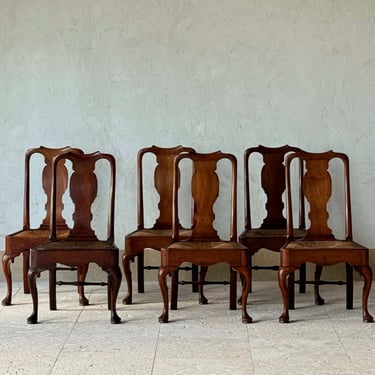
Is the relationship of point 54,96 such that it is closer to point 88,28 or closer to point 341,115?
point 88,28

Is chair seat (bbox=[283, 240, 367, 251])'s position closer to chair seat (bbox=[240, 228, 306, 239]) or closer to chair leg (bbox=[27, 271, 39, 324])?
chair seat (bbox=[240, 228, 306, 239])

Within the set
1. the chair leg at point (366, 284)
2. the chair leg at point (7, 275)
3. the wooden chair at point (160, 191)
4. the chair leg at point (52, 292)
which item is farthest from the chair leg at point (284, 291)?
the chair leg at point (7, 275)

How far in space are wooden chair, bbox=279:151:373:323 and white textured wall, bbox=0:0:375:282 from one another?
0.83 meters

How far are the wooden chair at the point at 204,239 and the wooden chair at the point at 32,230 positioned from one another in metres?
0.75

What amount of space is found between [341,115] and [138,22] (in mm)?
1655

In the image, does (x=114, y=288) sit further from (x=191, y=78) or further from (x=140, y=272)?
(x=191, y=78)

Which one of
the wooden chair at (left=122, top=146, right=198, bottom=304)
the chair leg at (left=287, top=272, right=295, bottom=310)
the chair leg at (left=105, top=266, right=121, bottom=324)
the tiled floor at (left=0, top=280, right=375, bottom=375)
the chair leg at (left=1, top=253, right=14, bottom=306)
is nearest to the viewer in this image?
the tiled floor at (left=0, top=280, right=375, bottom=375)

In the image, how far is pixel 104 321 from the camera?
196 inches

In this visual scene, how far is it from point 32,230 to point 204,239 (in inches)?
51.2

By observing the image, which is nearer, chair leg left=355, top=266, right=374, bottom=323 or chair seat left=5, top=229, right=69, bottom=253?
chair leg left=355, top=266, right=374, bottom=323

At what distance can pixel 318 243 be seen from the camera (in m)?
5.16

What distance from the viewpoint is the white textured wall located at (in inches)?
240

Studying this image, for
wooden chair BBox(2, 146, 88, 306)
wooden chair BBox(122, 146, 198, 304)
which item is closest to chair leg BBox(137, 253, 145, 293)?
wooden chair BBox(122, 146, 198, 304)

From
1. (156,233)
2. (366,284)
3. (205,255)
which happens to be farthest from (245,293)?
(156,233)
